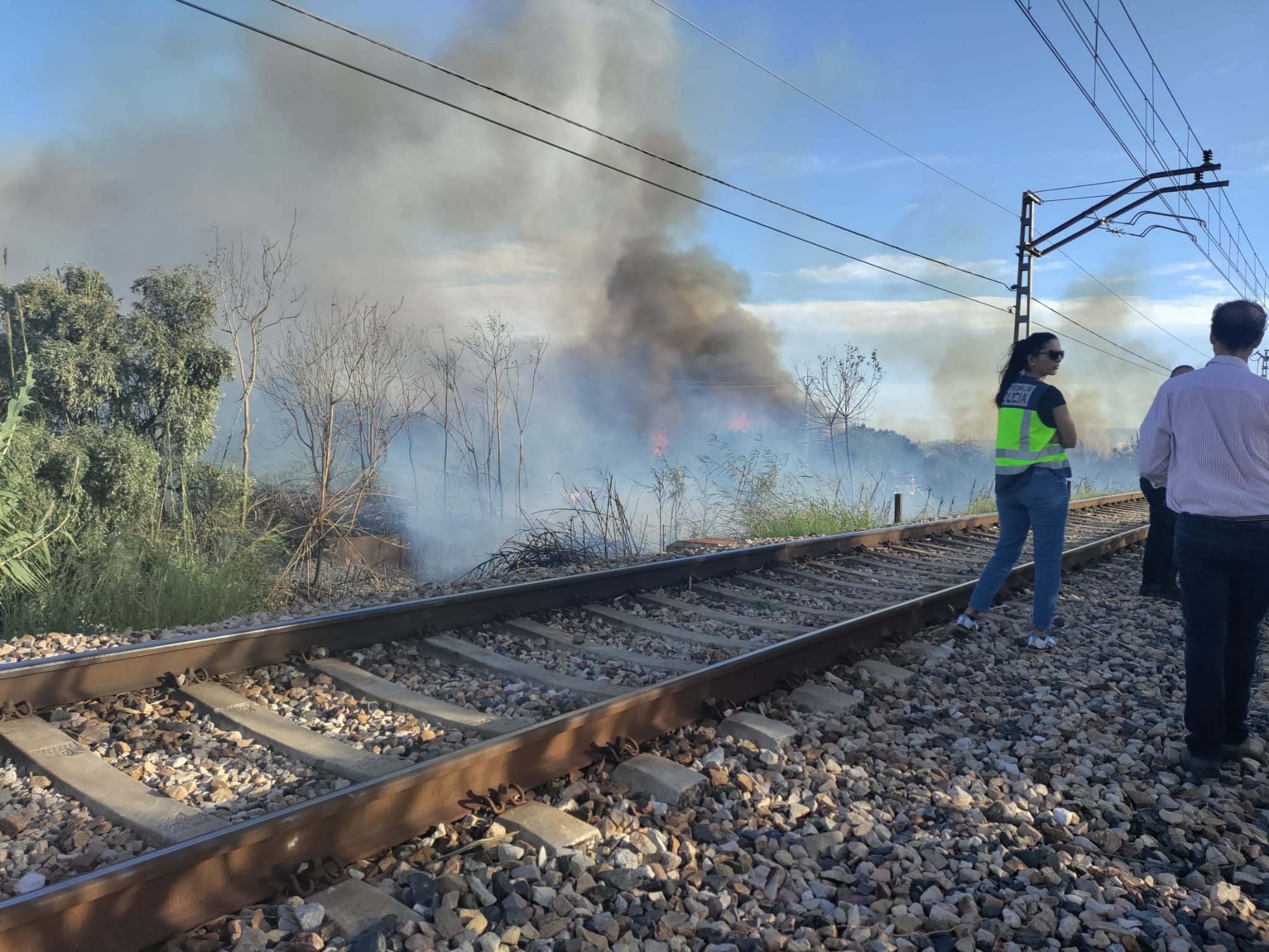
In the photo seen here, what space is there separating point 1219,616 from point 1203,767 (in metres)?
0.64

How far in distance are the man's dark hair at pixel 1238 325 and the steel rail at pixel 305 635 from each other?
3.77 metres

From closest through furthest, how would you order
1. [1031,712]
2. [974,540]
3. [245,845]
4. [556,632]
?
1. [245,845]
2. [1031,712]
3. [556,632]
4. [974,540]

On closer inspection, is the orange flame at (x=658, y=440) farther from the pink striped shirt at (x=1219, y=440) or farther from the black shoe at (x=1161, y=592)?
the pink striped shirt at (x=1219, y=440)

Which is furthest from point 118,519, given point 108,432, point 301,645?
point 301,645

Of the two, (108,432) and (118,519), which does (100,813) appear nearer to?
(118,519)

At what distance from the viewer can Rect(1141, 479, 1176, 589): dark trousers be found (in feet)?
22.4

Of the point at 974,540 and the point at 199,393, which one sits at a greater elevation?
the point at 199,393

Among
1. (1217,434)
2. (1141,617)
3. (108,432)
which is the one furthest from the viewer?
(108,432)

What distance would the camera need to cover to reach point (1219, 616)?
A: 3.46 meters

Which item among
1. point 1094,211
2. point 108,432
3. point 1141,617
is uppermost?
point 1094,211

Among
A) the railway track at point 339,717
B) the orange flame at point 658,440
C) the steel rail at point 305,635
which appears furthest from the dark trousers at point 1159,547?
the orange flame at point 658,440

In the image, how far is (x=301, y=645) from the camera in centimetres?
427

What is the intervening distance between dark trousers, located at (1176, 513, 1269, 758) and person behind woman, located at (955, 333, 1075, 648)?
1.42 metres

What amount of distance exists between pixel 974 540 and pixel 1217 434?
271 inches
